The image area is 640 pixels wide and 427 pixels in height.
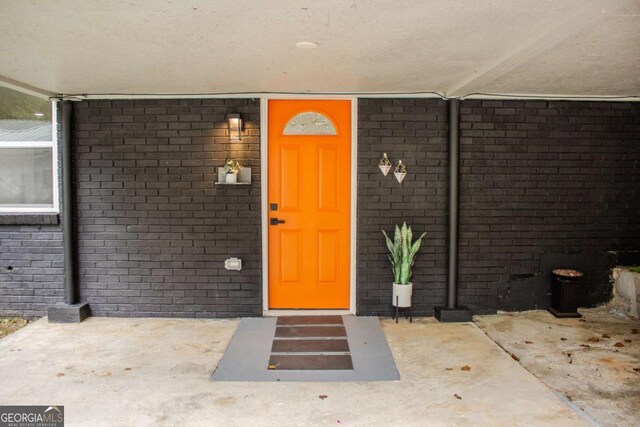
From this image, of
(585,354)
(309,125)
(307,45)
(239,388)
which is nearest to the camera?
(307,45)

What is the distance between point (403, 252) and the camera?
4.86 metres

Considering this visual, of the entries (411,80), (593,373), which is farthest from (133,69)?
(593,373)

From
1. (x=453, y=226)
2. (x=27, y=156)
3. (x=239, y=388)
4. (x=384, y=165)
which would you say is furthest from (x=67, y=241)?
(x=453, y=226)

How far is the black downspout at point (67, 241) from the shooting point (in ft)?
16.3

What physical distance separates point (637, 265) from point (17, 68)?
20.9 feet

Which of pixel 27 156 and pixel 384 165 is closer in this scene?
pixel 384 165

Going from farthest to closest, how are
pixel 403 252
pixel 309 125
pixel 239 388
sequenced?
pixel 309 125 → pixel 403 252 → pixel 239 388

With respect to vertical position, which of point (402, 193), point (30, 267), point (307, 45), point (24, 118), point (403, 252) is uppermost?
Result: point (307, 45)

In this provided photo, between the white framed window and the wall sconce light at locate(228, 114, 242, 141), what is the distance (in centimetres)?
190

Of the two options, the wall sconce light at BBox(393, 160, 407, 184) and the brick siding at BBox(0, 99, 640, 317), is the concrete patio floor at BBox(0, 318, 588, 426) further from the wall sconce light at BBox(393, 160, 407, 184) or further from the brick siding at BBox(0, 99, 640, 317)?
the wall sconce light at BBox(393, 160, 407, 184)

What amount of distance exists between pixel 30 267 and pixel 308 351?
10.7 feet

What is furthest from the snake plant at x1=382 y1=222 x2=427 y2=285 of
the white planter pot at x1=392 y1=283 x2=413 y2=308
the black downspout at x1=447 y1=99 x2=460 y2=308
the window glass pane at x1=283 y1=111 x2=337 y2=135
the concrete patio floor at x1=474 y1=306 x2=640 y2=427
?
the window glass pane at x1=283 y1=111 x2=337 y2=135

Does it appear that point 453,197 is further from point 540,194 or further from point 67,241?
point 67,241

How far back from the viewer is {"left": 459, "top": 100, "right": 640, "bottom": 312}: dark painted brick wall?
5.14 metres
